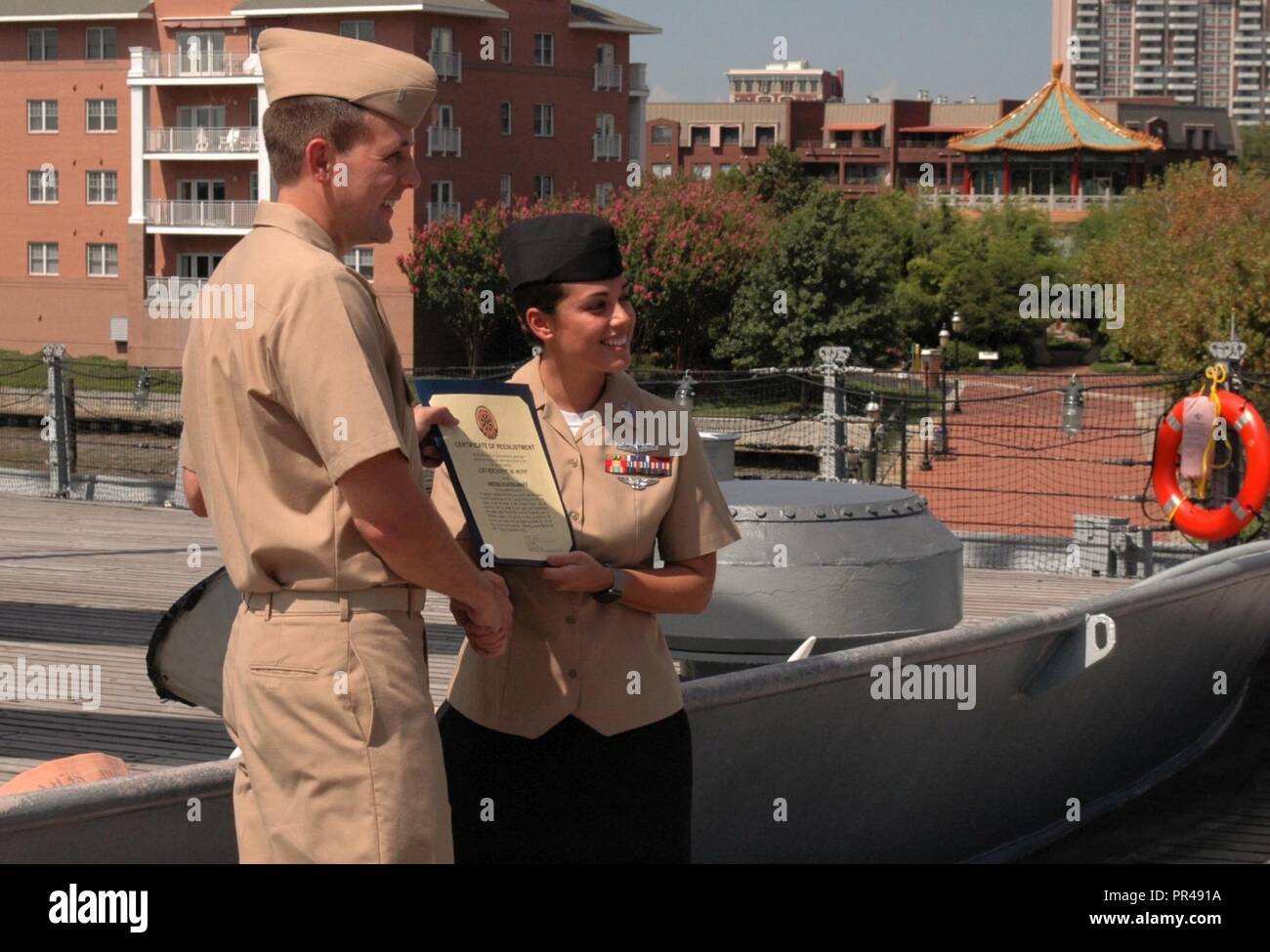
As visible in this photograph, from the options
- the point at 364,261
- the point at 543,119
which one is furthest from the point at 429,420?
the point at 543,119

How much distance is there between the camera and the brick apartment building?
177 ft

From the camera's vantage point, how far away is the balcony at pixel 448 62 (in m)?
54.2

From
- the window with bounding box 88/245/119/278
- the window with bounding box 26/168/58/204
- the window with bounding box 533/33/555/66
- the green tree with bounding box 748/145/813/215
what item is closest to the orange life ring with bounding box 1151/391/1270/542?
the window with bounding box 533/33/555/66

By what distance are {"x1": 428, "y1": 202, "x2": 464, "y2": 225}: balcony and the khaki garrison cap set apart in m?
50.3

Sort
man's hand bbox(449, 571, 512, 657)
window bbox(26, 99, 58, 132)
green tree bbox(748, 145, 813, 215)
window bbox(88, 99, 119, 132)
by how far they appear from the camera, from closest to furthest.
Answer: man's hand bbox(449, 571, 512, 657), window bbox(88, 99, 119, 132), window bbox(26, 99, 58, 132), green tree bbox(748, 145, 813, 215)

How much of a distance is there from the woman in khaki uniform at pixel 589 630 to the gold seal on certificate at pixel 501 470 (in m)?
0.07

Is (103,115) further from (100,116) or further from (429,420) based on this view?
(429,420)

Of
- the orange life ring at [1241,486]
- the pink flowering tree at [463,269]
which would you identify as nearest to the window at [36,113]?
the pink flowering tree at [463,269]

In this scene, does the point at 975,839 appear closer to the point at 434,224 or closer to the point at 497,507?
the point at 497,507

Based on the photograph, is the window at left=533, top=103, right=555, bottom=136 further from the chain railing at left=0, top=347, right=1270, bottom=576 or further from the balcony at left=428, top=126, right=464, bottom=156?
the chain railing at left=0, top=347, right=1270, bottom=576

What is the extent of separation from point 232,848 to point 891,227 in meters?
62.8
